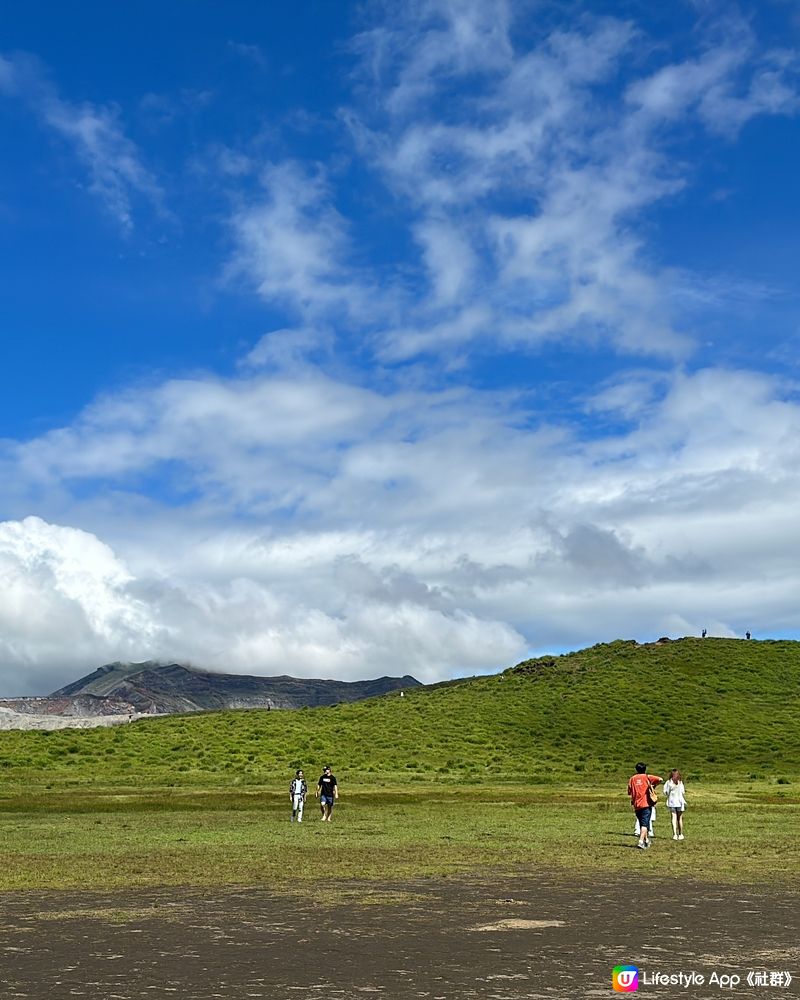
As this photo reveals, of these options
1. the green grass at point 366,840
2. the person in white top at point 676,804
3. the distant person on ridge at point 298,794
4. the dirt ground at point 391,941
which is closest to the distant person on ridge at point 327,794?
the distant person on ridge at point 298,794

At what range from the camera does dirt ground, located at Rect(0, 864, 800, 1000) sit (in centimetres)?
1233

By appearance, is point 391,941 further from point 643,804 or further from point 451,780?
point 451,780

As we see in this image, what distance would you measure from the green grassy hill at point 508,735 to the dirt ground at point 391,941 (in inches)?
2077

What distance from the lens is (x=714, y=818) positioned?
44.6m

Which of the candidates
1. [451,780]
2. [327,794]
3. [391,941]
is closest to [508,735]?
[451,780]

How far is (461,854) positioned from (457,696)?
99.7 metres

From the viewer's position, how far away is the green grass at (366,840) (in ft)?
80.6

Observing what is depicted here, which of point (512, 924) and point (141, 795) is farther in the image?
point (141, 795)

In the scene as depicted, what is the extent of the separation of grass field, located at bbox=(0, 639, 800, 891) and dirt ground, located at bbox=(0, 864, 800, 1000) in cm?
336

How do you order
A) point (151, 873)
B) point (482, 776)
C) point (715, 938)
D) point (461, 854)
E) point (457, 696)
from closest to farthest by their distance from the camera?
point (715, 938) → point (151, 873) → point (461, 854) → point (482, 776) → point (457, 696)

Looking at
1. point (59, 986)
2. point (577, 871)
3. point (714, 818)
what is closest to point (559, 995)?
point (59, 986)

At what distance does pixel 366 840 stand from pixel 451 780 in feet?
139

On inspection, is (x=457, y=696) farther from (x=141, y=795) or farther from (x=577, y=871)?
(x=577, y=871)

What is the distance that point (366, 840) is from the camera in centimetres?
3341
